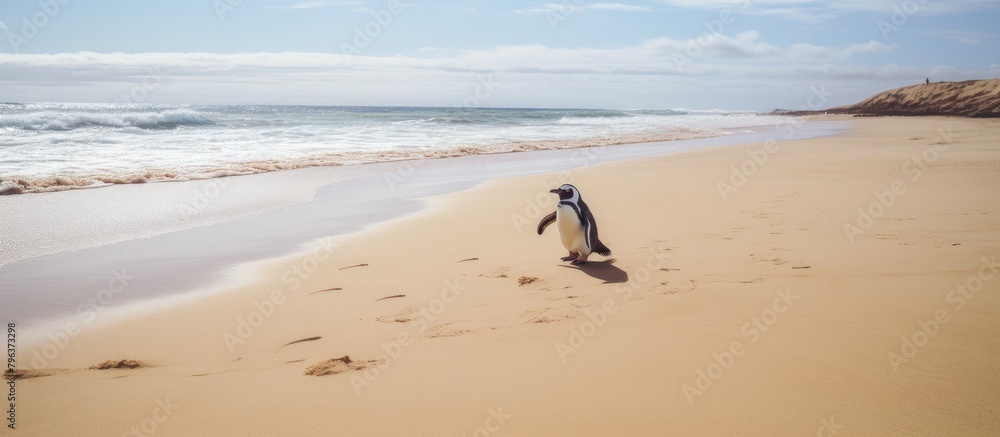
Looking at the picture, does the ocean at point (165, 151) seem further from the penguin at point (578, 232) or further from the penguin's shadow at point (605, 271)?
the penguin's shadow at point (605, 271)

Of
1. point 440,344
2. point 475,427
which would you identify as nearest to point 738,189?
point 440,344

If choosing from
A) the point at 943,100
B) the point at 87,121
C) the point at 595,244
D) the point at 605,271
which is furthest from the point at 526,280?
the point at 943,100

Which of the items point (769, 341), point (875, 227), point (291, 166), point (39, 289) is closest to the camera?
point (769, 341)

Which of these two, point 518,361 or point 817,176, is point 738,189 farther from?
point 518,361

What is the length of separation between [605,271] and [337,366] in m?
2.78

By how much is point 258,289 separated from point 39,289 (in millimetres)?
1784

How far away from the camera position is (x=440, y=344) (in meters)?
4.04

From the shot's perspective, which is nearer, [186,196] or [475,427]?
[475,427]

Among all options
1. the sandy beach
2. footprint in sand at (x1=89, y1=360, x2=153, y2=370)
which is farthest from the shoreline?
footprint in sand at (x1=89, y1=360, x2=153, y2=370)

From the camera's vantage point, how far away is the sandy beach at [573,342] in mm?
3104

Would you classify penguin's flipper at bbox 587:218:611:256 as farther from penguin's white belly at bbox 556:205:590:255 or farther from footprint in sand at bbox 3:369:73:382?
footprint in sand at bbox 3:369:73:382

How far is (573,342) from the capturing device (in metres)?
4.01

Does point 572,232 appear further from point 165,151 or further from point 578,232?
point 165,151

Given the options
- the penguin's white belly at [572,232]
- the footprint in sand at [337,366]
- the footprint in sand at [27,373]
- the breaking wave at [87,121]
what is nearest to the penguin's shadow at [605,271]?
the penguin's white belly at [572,232]
